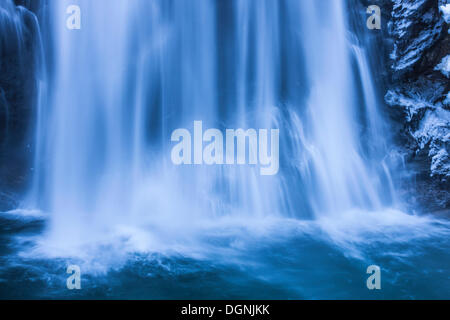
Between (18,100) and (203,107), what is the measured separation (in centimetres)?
426

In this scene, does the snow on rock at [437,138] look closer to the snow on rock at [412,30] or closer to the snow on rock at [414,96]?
the snow on rock at [414,96]

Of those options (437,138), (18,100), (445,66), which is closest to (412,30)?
(445,66)

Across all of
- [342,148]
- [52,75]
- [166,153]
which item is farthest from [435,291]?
[52,75]

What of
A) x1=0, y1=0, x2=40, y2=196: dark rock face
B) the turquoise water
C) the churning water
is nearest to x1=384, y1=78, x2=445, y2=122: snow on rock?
the churning water

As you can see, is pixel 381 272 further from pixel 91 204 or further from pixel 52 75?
pixel 52 75

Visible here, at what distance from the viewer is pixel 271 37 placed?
8.38 meters

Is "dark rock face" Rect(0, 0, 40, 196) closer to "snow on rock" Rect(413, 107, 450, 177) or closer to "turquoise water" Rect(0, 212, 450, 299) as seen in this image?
"turquoise water" Rect(0, 212, 450, 299)

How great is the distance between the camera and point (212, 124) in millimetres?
8133

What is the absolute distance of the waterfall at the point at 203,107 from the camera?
778 cm

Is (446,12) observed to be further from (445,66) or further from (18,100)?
(18,100)

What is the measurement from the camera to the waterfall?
778cm

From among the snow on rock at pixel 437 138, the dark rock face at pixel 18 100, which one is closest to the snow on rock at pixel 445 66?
the snow on rock at pixel 437 138

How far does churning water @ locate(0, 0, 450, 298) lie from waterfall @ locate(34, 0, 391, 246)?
24 mm
